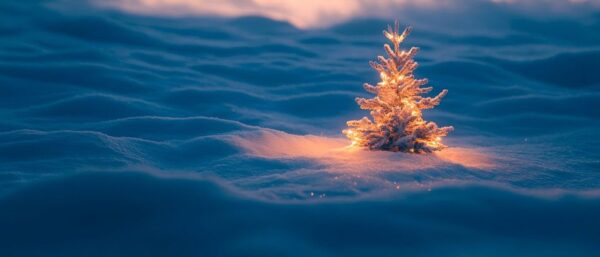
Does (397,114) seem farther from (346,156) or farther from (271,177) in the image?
(271,177)

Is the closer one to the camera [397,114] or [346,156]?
[346,156]

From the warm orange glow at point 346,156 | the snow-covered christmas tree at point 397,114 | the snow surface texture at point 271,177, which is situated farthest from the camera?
the snow-covered christmas tree at point 397,114

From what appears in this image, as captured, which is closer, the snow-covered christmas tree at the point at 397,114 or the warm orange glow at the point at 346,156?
the warm orange glow at the point at 346,156

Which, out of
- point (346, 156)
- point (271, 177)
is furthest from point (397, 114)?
point (271, 177)

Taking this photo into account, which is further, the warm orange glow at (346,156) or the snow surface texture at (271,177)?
the warm orange glow at (346,156)

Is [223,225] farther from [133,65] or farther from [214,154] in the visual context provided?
[133,65]

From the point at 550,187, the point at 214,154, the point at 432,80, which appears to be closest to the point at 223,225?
the point at 214,154

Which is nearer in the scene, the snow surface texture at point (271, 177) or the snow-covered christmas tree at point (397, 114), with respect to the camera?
the snow surface texture at point (271, 177)

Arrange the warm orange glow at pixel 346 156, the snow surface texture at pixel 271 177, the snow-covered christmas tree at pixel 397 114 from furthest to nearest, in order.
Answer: the snow-covered christmas tree at pixel 397 114 < the warm orange glow at pixel 346 156 < the snow surface texture at pixel 271 177

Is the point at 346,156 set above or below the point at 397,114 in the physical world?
below

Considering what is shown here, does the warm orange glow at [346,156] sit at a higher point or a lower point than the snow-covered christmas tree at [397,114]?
lower
